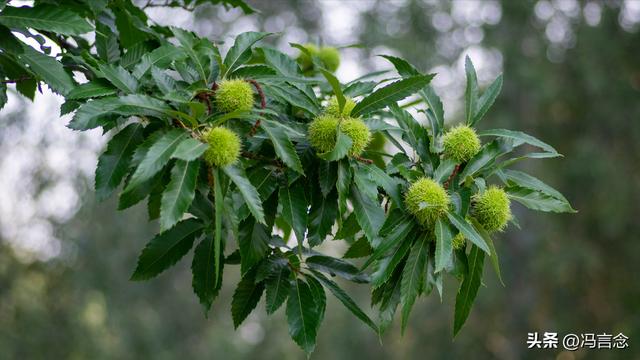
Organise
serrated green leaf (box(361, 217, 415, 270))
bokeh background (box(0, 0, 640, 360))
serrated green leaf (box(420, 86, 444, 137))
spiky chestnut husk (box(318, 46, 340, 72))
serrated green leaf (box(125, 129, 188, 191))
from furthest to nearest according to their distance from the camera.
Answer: bokeh background (box(0, 0, 640, 360))
spiky chestnut husk (box(318, 46, 340, 72))
serrated green leaf (box(420, 86, 444, 137))
serrated green leaf (box(361, 217, 415, 270))
serrated green leaf (box(125, 129, 188, 191))

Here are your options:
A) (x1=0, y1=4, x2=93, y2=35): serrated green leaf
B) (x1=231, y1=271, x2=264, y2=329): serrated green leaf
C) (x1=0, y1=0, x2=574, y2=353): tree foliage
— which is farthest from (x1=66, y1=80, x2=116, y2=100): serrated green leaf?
(x1=231, y1=271, x2=264, y2=329): serrated green leaf

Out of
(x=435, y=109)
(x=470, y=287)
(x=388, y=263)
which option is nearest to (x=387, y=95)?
(x=435, y=109)

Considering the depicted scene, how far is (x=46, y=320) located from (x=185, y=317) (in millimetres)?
2728

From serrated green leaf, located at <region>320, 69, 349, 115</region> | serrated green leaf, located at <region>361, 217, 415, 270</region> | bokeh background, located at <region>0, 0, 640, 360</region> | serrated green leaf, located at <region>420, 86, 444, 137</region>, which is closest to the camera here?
serrated green leaf, located at <region>320, 69, 349, 115</region>

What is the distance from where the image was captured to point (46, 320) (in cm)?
800

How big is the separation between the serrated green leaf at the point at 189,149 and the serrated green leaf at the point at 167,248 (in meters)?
0.45

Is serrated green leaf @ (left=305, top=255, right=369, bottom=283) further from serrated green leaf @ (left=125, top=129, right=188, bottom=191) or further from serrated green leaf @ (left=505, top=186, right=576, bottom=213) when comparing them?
serrated green leaf @ (left=125, top=129, right=188, bottom=191)

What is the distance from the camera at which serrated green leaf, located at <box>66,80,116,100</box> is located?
48.4 inches

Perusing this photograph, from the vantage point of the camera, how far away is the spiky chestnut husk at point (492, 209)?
1.34 m

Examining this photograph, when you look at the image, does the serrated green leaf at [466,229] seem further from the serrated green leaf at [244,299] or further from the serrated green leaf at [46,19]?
the serrated green leaf at [46,19]

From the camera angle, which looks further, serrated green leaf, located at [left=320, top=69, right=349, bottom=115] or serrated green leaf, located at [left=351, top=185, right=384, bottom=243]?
serrated green leaf, located at [left=351, top=185, right=384, bottom=243]

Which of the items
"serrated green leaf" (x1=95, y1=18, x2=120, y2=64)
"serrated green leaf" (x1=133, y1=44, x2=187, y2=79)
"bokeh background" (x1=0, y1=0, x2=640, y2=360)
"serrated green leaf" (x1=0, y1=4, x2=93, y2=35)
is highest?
"serrated green leaf" (x1=0, y1=4, x2=93, y2=35)

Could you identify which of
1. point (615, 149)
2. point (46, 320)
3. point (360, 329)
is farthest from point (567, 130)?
point (46, 320)

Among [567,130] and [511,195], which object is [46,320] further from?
[511,195]
